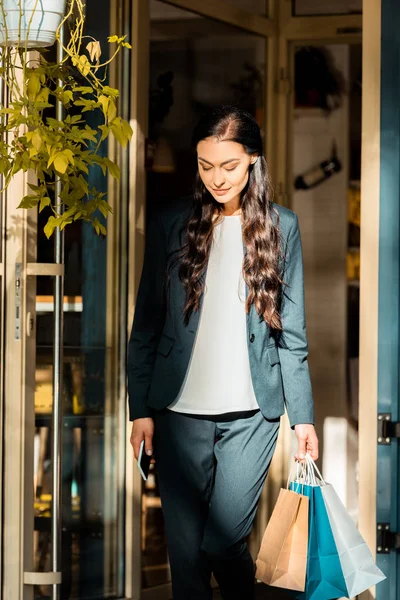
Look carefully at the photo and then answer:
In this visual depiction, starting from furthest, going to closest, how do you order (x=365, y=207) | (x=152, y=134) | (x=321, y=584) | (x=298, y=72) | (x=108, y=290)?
(x=298, y=72) < (x=152, y=134) < (x=108, y=290) < (x=365, y=207) < (x=321, y=584)

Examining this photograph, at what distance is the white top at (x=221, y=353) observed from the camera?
283 cm

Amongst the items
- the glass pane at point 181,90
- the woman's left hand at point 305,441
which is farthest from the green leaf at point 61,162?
the glass pane at point 181,90

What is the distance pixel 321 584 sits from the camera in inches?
111

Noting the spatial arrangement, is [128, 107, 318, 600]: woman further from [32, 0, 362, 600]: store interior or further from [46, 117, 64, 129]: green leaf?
→ [32, 0, 362, 600]: store interior

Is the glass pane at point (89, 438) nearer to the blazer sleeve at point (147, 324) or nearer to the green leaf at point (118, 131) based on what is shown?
the blazer sleeve at point (147, 324)

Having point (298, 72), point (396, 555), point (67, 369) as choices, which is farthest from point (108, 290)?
point (298, 72)

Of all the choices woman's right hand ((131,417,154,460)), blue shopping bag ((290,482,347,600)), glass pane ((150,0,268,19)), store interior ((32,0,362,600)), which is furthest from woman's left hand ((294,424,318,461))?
glass pane ((150,0,268,19))

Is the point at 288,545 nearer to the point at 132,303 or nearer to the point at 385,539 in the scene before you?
the point at 385,539

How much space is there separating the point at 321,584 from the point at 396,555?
0.81m

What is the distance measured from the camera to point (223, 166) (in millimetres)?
2854

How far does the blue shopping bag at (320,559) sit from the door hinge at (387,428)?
0.73 m

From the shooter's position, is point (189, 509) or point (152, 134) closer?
point (189, 509)

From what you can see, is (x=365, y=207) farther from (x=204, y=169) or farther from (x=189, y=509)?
(x=189, y=509)

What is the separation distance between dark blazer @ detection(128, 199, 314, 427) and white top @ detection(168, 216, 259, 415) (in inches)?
0.9
